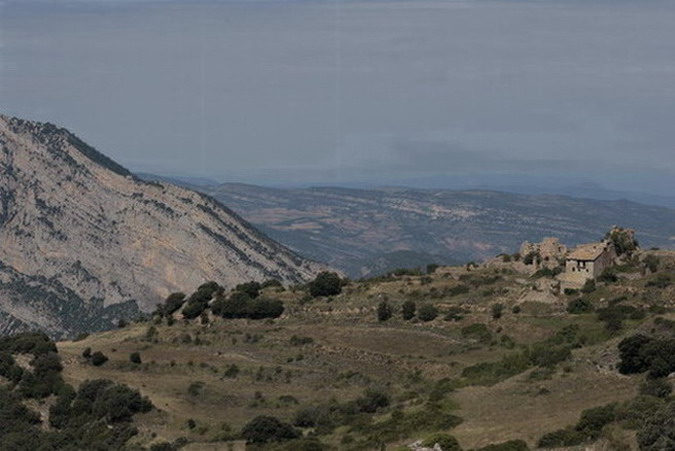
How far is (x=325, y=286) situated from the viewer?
109m

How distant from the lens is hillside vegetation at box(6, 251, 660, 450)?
53094 mm

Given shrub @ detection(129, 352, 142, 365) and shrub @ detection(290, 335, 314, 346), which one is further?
shrub @ detection(290, 335, 314, 346)

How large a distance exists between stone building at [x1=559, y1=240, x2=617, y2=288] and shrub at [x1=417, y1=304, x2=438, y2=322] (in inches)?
406

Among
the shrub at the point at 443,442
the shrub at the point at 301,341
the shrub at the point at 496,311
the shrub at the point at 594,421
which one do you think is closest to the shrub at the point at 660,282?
the shrub at the point at 496,311

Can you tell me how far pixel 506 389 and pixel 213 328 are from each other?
44135 mm

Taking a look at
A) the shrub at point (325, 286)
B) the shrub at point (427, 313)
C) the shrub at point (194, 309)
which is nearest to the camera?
the shrub at point (427, 313)

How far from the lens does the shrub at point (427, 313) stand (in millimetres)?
92250

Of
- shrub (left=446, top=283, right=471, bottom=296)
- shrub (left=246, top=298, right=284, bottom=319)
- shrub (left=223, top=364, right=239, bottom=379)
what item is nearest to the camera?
shrub (left=223, top=364, right=239, bottom=379)

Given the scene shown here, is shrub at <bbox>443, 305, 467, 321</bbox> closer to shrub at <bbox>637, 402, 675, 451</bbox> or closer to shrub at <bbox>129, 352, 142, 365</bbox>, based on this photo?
shrub at <bbox>129, 352, 142, 365</bbox>

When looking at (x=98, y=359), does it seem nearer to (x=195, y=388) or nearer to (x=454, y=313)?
(x=195, y=388)

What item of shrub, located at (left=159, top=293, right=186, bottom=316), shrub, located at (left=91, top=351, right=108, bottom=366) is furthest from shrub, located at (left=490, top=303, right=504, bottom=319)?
shrub, located at (left=159, top=293, right=186, bottom=316)

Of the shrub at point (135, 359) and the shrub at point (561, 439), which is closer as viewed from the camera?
the shrub at point (561, 439)

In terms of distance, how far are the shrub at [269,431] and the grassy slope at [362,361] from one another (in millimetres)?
2738

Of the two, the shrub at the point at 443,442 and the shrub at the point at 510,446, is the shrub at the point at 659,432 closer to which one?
the shrub at the point at 510,446
